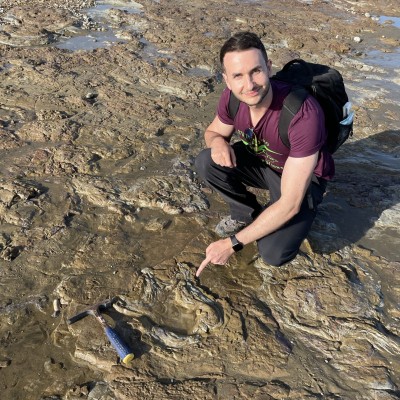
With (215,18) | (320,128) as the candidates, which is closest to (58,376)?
(320,128)

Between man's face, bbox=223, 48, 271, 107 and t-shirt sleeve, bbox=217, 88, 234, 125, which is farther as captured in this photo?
t-shirt sleeve, bbox=217, 88, 234, 125

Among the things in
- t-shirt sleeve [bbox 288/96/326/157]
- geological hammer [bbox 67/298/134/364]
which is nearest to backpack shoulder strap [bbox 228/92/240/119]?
t-shirt sleeve [bbox 288/96/326/157]

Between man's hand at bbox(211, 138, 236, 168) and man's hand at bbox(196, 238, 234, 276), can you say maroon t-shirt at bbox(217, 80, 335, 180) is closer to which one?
man's hand at bbox(211, 138, 236, 168)

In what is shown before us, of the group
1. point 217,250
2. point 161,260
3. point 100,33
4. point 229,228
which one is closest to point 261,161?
point 229,228

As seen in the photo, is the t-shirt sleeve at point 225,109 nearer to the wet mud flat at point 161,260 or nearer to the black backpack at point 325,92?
the black backpack at point 325,92

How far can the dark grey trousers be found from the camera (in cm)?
268

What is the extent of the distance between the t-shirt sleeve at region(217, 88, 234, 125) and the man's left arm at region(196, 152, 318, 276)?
2.21 feet

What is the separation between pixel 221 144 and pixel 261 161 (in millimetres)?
343

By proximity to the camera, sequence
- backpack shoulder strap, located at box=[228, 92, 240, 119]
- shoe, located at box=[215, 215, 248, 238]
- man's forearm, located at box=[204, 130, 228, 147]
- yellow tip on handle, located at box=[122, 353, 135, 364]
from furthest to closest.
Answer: shoe, located at box=[215, 215, 248, 238] < man's forearm, located at box=[204, 130, 228, 147] < backpack shoulder strap, located at box=[228, 92, 240, 119] < yellow tip on handle, located at box=[122, 353, 135, 364]

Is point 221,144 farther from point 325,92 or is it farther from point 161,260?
point 161,260

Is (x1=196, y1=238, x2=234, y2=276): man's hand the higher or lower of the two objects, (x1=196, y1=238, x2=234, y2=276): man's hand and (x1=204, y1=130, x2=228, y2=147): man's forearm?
the lower

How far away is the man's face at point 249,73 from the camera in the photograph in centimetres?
234

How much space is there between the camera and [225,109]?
2828mm

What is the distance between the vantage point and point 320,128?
2334mm
